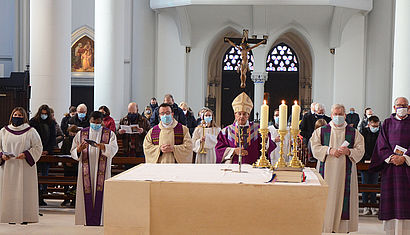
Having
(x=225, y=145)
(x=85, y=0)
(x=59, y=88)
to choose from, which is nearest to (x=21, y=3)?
(x=85, y=0)

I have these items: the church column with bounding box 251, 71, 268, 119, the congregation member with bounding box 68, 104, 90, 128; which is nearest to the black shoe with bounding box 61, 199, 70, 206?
the congregation member with bounding box 68, 104, 90, 128

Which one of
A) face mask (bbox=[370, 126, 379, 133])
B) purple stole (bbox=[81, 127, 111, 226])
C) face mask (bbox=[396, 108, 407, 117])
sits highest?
face mask (bbox=[396, 108, 407, 117])

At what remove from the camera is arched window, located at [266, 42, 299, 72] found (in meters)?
26.7

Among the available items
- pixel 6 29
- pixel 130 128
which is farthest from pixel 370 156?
Result: pixel 6 29

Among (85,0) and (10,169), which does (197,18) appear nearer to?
(85,0)

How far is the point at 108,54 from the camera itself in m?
A: 16.4

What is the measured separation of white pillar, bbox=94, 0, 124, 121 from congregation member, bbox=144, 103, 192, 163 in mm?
8519

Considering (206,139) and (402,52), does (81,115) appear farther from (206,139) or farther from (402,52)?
(402,52)

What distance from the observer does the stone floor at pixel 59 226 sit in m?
6.49

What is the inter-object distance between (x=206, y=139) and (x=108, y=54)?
23.6 ft

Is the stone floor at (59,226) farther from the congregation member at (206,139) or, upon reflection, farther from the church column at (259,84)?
the church column at (259,84)

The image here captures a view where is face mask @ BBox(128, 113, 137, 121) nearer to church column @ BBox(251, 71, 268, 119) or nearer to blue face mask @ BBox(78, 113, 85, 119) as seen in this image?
blue face mask @ BBox(78, 113, 85, 119)

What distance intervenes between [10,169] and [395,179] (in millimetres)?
5222

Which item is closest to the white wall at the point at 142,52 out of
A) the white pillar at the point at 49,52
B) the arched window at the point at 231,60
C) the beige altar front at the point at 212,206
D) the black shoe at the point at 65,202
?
the arched window at the point at 231,60
